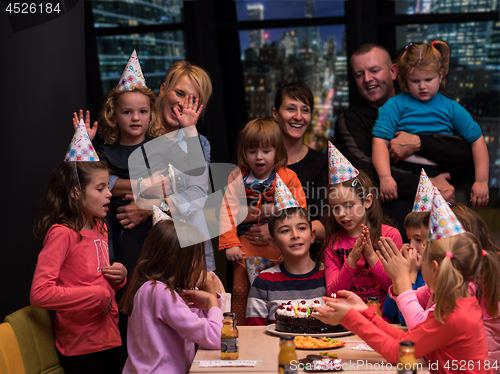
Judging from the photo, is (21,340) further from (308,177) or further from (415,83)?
(415,83)

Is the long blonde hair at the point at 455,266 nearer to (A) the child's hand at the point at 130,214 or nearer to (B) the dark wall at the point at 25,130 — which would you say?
(A) the child's hand at the point at 130,214

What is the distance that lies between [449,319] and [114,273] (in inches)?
60.2

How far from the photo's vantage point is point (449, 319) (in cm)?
161

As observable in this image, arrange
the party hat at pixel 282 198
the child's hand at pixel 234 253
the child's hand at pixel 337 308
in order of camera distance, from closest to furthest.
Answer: the child's hand at pixel 337 308 < the party hat at pixel 282 198 < the child's hand at pixel 234 253

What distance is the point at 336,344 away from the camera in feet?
5.94

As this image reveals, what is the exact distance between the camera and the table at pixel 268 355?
5.36 feet

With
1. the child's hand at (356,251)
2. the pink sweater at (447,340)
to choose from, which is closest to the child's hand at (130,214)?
the child's hand at (356,251)

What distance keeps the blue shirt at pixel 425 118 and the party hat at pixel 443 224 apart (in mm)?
1251

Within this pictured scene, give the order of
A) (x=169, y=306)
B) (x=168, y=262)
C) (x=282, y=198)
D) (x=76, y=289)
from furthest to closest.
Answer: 1. (x=282, y=198)
2. (x=76, y=289)
3. (x=168, y=262)
4. (x=169, y=306)

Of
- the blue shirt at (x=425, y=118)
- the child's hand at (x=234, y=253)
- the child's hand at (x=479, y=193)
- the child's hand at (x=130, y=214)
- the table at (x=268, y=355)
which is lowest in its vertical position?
the table at (x=268, y=355)

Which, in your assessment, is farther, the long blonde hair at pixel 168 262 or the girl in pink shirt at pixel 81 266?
the girl in pink shirt at pixel 81 266

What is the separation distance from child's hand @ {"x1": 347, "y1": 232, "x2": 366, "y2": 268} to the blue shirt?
0.93 meters

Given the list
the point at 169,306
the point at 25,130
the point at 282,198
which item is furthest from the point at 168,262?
the point at 25,130

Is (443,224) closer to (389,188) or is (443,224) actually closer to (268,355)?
(268,355)
